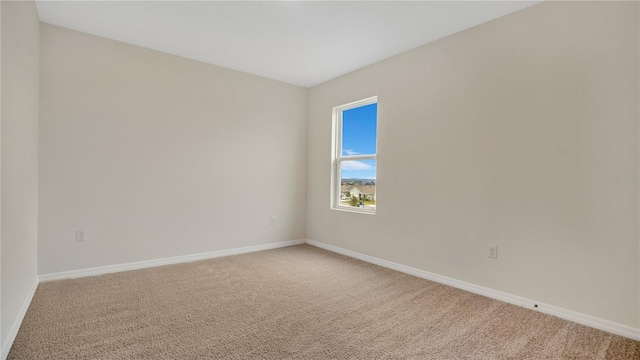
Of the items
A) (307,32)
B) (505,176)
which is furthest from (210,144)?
(505,176)

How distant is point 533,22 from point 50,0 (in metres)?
3.73

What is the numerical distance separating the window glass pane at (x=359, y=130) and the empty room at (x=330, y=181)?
0.12 feet

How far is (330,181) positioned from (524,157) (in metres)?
2.32

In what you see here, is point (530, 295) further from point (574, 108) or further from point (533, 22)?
point (533, 22)

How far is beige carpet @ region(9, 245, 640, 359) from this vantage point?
5.77ft

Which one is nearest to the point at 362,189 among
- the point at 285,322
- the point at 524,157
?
the point at 524,157

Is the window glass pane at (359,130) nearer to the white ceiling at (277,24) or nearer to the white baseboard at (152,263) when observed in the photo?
the white ceiling at (277,24)

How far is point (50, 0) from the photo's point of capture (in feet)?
7.90

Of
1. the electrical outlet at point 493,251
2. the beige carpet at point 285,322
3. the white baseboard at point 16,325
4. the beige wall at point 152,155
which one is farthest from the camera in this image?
the beige wall at point 152,155

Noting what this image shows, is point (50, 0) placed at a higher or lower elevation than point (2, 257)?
higher

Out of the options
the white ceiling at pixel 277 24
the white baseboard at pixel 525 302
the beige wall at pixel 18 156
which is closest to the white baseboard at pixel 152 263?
the beige wall at pixel 18 156

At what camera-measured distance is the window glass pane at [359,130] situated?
3.74 metres

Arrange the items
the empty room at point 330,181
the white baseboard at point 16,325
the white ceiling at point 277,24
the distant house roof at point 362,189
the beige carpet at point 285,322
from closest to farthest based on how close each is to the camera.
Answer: the white baseboard at point 16,325
the beige carpet at point 285,322
the empty room at point 330,181
the white ceiling at point 277,24
the distant house roof at point 362,189

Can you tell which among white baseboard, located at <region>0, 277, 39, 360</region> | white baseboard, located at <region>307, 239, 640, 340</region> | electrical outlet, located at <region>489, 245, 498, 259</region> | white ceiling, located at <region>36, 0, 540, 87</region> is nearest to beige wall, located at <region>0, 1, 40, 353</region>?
white baseboard, located at <region>0, 277, 39, 360</region>
